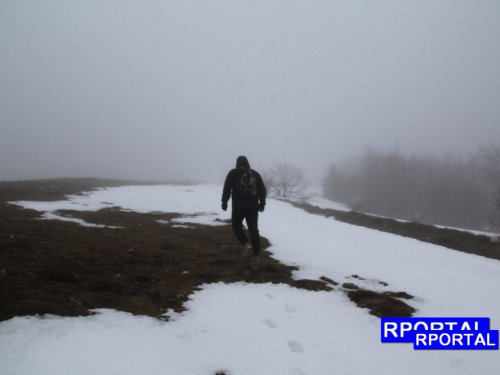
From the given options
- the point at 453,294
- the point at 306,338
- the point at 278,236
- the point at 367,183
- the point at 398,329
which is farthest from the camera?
the point at 367,183

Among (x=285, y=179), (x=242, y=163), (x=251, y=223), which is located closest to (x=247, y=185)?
(x=242, y=163)

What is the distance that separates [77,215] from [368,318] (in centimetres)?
1047

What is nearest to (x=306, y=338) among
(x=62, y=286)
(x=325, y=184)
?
(x=62, y=286)

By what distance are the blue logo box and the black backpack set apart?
3.39 m

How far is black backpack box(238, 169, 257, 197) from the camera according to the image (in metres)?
6.34

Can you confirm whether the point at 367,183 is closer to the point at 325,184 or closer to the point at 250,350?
the point at 325,184

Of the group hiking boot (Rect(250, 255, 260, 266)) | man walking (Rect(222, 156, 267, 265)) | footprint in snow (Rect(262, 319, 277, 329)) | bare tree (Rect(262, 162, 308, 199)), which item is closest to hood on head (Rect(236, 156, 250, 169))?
man walking (Rect(222, 156, 267, 265))

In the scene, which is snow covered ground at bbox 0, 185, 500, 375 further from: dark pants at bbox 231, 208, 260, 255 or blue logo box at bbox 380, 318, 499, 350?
dark pants at bbox 231, 208, 260, 255

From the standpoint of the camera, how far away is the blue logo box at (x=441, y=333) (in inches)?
139

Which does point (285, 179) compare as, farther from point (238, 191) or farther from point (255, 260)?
point (255, 260)

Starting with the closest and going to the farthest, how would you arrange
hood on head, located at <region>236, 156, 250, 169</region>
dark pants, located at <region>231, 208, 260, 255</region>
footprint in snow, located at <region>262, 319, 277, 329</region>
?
footprint in snow, located at <region>262, 319, 277, 329</region>
dark pants, located at <region>231, 208, 260, 255</region>
hood on head, located at <region>236, 156, 250, 169</region>

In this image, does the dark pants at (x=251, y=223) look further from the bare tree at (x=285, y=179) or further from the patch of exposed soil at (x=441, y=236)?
the bare tree at (x=285, y=179)

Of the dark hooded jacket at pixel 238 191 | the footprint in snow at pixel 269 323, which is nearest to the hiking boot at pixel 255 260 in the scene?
the dark hooded jacket at pixel 238 191

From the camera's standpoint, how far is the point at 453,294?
533 centimetres
